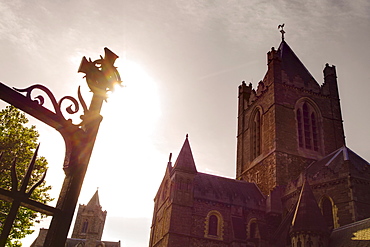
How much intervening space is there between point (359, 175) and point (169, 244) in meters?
13.2

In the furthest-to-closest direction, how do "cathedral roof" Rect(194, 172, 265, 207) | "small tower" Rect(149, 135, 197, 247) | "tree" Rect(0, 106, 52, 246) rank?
"cathedral roof" Rect(194, 172, 265, 207)
"small tower" Rect(149, 135, 197, 247)
"tree" Rect(0, 106, 52, 246)

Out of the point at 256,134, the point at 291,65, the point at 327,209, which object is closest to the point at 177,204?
the point at 327,209

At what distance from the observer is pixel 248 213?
2483cm

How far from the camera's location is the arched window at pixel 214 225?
2317 cm

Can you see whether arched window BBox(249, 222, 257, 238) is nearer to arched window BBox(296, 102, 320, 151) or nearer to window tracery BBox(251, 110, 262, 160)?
window tracery BBox(251, 110, 262, 160)

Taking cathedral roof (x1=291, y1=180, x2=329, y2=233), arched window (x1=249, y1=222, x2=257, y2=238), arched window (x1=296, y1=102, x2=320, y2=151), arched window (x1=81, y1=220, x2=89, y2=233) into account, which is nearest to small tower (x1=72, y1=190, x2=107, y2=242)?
arched window (x1=81, y1=220, x2=89, y2=233)

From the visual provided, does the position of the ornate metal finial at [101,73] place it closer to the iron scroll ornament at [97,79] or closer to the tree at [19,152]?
the iron scroll ornament at [97,79]

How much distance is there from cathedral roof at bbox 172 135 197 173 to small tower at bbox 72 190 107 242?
162 feet

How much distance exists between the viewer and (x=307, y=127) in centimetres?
3117

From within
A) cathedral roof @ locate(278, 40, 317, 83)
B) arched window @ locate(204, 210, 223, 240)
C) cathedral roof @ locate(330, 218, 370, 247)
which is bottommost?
cathedral roof @ locate(330, 218, 370, 247)

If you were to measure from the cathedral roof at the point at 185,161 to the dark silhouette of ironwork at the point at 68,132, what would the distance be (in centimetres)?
2200

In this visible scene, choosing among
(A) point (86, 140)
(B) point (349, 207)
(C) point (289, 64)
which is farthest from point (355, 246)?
(C) point (289, 64)

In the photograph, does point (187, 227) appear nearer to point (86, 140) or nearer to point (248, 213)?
point (248, 213)

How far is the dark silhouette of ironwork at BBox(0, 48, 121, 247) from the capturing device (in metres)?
2.35
